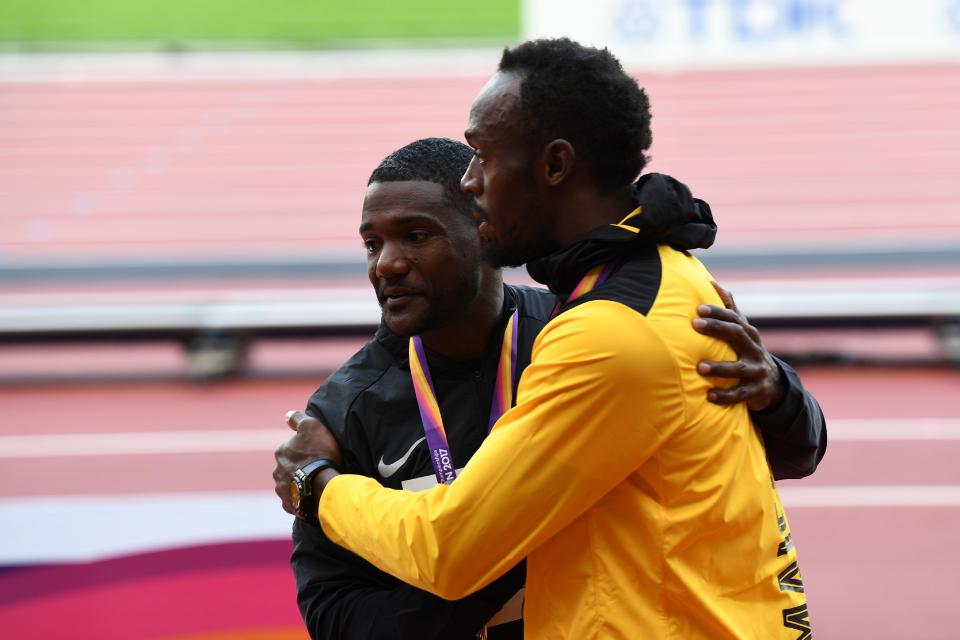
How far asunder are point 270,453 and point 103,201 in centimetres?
798

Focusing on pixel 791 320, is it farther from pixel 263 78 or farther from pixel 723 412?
pixel 263 78

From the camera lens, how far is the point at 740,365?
149 cm

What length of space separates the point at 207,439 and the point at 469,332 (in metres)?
5.19

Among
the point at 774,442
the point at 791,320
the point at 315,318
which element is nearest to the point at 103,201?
the point at 315,318

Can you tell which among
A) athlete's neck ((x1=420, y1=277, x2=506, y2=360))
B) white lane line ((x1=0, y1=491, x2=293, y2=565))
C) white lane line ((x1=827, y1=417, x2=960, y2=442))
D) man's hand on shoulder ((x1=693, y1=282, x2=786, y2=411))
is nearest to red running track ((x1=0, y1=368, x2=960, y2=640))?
white lane line ((x1=827, y1=417, x2=960, y2=442))

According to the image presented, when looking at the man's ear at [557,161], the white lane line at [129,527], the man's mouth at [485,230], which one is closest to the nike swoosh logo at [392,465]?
the man's mouth at [485,230]

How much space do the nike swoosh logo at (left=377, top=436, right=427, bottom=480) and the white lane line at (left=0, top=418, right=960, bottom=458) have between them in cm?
490

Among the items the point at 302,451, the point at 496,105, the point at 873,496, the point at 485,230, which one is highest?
the point at 873,496

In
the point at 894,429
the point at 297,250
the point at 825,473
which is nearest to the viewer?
the point at 825,473

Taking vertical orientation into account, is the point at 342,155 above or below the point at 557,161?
above

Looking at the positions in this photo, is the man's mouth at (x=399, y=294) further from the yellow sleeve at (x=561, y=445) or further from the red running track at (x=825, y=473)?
the red running track at (x=825, y=473)

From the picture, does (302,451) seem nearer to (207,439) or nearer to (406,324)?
(406,324)

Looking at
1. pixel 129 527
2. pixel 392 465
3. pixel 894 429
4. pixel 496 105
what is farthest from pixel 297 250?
pixel 496 105

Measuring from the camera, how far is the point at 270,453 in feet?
20.9
